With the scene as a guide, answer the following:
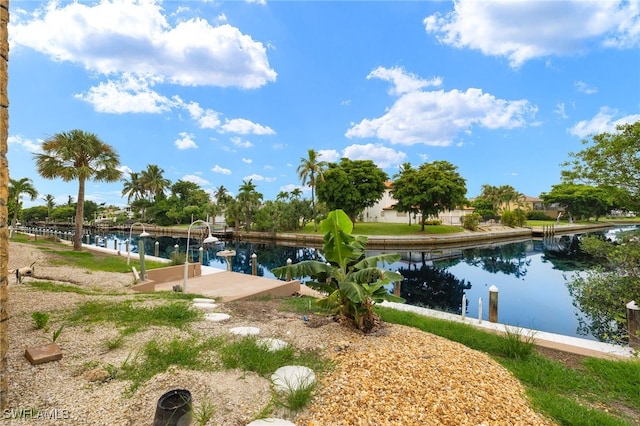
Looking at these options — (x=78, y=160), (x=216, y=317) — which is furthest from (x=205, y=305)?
(x=78, y=160)

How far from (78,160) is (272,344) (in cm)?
2083

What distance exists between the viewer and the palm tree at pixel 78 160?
1841 cm

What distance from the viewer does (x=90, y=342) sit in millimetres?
4602

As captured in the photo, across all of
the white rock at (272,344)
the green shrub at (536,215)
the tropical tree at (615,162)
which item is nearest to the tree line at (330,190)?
the tropical tree at (615,162)

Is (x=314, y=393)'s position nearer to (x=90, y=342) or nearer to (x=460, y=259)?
(x=90, y=342)

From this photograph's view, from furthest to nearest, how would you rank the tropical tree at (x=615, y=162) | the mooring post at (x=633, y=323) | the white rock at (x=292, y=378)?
the tropical tree at (x=615, y=162), the mooring post at (x=633, y=323), the white rock at (x=292, y=378)

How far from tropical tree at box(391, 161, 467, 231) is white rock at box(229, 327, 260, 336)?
33.5 metres

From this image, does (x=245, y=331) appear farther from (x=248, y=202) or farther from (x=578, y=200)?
(x=578, y=200)

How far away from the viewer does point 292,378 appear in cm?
376

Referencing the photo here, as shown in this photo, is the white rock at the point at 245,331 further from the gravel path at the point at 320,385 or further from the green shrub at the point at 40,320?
the green shrub at the point at 40,320

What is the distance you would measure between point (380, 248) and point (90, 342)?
28.6m

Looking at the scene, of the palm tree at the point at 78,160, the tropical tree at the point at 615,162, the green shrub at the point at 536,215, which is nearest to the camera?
the tropical tree at the point at 615,162

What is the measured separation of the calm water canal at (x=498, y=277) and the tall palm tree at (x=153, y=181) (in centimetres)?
3271

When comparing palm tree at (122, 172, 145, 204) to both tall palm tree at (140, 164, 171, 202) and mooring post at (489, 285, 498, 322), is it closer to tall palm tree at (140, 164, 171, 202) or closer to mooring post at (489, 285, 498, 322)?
tall palm tree at (140, 164, 171, 202)
